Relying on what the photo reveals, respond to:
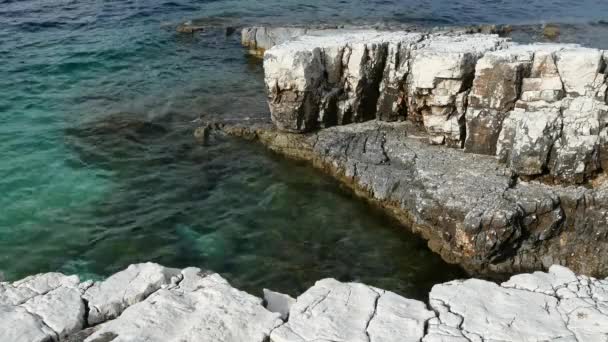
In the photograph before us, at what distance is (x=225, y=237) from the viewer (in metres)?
11.2

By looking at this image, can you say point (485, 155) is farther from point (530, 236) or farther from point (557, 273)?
point (557, 273)

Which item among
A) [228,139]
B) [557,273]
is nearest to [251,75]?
[228,139]

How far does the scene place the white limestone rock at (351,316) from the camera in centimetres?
639

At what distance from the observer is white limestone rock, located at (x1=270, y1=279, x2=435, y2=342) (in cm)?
639

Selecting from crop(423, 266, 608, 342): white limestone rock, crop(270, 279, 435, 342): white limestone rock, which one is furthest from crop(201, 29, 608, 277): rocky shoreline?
crop(270, 279, 435, 342): white limestone rock

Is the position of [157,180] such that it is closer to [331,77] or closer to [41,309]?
[331,77]

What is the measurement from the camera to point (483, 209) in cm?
1033

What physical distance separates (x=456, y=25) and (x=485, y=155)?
525 inches

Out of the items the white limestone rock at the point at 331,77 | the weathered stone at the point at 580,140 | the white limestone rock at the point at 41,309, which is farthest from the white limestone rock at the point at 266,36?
the white limestone rock at the point at 41,309

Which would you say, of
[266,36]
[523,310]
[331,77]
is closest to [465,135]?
[331,77]

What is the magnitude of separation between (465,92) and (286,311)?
6.70m

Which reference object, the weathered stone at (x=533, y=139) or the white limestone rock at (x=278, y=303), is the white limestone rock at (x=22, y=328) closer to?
the white limestone rock at (x=278, y=303)

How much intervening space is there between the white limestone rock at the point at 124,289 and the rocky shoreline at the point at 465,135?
5.43 metres

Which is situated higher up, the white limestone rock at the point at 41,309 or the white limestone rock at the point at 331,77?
the white limestone rock at the point at 331,77
